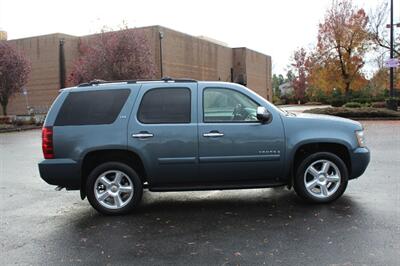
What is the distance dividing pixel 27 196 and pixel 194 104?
3.69 metres

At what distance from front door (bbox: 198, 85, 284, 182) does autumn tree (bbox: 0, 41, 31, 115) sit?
96.0ft

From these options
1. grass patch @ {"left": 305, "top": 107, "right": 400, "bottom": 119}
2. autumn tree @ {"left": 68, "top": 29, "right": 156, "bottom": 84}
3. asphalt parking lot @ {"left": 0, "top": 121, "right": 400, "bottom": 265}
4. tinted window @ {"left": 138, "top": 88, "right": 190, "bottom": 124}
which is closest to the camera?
asphalt parking lot @ {"left": 0, "top": 121, "right": 400, "bottom": 265}

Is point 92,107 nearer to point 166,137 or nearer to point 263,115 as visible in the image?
point 166,137

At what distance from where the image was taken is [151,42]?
41062 mm

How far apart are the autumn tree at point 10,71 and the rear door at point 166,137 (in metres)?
28.8

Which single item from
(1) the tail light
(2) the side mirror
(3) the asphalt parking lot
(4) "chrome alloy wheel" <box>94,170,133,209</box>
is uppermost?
(2) the side mirror

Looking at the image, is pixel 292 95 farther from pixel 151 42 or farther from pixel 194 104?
pixel 194 104

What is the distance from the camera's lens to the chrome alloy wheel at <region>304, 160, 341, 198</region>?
21.4ft

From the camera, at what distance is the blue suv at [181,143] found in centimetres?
623

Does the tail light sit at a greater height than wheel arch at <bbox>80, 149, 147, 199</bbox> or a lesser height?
greater

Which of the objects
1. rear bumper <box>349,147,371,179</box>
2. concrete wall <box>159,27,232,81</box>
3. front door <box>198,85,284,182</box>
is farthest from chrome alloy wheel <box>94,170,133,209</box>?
concrete wall <box>159,27,232,81</box>

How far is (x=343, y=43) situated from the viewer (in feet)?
113

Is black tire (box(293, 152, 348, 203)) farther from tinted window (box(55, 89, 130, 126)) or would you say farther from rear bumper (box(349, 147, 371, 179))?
tinted window (box(55, 89, 130, 126))

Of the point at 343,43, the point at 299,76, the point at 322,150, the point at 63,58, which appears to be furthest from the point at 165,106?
the point at 299,76
